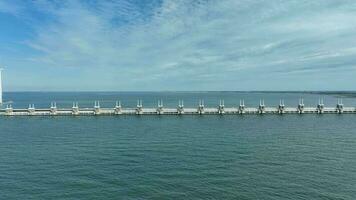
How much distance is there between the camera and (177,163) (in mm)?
49188

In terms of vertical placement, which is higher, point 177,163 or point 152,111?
point 152,111

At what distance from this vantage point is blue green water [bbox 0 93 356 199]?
125 ft

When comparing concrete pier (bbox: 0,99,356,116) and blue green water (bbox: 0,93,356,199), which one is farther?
concrete pier (bbox: 0,99,356,116)

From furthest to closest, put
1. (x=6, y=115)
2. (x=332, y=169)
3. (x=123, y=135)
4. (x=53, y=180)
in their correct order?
1. (x=6, y=115)
2. (x=123, y=135)
3. (x=332, y=169)
4. (x=53, y=180)

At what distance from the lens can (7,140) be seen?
68.2 metres

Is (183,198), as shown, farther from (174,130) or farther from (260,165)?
(174,130)

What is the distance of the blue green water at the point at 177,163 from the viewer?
125ft

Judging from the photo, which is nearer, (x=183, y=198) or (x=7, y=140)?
(x=183, y=198)

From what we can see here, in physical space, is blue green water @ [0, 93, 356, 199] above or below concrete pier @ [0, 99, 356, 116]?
below

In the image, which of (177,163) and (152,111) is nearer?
(177,163)

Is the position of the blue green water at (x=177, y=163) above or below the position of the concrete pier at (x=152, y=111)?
below

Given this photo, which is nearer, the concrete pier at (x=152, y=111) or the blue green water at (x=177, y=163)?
the blue green water at (x=177, y=163)

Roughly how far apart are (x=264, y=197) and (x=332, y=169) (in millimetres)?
15152

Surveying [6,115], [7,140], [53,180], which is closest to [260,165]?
[53,180]
